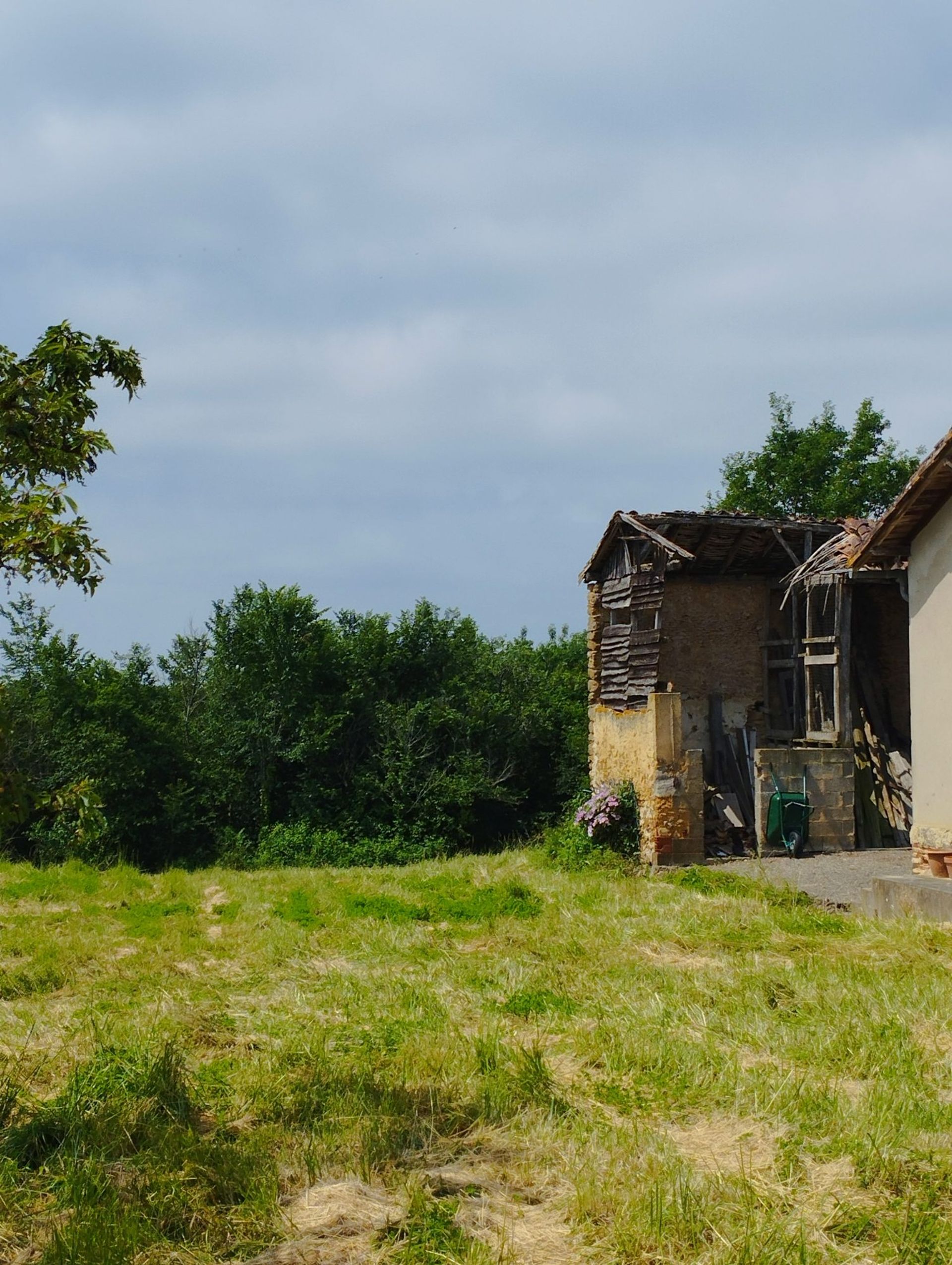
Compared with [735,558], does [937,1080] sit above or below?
below

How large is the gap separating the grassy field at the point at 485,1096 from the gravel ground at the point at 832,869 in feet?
8.29

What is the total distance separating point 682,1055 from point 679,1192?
175 cm

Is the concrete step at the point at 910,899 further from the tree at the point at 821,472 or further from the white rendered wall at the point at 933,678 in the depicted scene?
the tree at the point at 821,472

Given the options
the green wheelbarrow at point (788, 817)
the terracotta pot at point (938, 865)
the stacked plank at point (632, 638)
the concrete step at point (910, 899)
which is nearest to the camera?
the concrete step at point (910, 899)

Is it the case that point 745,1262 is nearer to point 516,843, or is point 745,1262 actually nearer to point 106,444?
point 106,444

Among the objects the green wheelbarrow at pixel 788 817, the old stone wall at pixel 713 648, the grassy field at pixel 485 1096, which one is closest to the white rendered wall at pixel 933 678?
the grassy field at pixel 485 1096

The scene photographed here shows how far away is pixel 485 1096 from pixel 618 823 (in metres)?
10.1

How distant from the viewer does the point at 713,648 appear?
18.5 m

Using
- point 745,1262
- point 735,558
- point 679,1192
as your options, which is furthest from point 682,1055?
point 735,558

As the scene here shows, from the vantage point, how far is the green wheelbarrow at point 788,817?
1493 cm

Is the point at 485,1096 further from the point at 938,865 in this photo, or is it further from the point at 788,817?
the point at 788,817

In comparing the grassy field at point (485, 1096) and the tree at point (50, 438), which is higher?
the tree at point (50, 438)

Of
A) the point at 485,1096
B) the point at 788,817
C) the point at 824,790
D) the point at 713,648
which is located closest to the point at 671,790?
the point at 788,817

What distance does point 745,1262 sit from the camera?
3816mm
